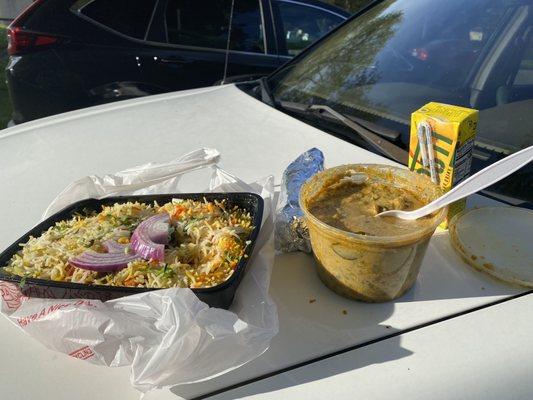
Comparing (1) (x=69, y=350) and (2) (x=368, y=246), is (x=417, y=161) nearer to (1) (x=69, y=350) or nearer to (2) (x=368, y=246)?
(2) (x=368, y=246)

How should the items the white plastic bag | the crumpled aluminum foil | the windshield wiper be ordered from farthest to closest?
1. the windshield wiper
2. the crumpled aluminum foil
3. the white plastic bag

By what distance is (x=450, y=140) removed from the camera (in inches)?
49.4

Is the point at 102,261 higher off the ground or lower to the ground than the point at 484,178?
lower

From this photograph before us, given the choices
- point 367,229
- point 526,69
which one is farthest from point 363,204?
point 526,69

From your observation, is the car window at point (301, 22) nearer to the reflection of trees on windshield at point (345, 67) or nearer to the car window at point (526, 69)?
the reflection of trees on windshield at point (345, 67)

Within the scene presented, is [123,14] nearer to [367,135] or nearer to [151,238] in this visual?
[367,135]

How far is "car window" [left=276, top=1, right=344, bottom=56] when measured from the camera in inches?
165

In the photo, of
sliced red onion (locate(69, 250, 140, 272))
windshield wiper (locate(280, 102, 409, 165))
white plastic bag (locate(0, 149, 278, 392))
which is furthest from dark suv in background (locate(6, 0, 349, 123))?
white plastic bag (locate(0, 149, 278, 392))

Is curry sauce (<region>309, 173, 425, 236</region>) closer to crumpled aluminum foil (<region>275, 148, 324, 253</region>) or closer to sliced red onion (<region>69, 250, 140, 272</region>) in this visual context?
crumpled aluminum foil (<region>275, 148, 324, 253</region>)

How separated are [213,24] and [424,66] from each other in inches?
93.9

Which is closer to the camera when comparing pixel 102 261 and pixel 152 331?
pixel 152 331

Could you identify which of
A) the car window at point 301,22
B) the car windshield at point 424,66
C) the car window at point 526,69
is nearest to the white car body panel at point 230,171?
the car windshield at point 424,66

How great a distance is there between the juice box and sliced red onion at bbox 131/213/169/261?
2.32ft

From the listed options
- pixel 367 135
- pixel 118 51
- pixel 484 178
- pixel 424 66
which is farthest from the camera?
pixel 118 51
